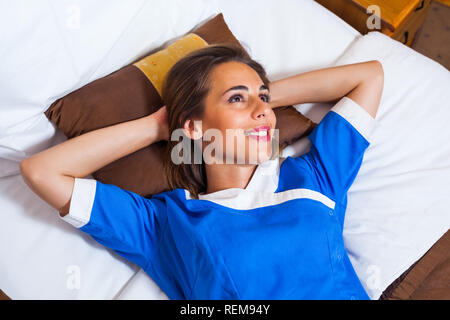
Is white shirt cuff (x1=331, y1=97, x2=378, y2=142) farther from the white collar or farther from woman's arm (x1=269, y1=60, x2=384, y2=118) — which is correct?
the white collar

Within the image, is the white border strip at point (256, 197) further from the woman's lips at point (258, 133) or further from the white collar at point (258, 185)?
the woman's lips at point (258, 133)

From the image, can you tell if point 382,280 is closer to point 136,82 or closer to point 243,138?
point 243,138

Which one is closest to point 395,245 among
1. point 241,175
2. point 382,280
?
point 382,280

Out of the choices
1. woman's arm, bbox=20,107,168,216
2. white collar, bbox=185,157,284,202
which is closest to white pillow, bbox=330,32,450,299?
white collar, bbox=185,157,284,202

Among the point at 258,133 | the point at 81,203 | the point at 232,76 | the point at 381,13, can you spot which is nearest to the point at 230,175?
the point at 258,133

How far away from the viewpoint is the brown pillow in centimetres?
112

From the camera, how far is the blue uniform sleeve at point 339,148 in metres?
1.12

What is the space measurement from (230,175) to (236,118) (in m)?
0.18

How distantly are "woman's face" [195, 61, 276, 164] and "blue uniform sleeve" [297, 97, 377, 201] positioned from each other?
0.19 meters

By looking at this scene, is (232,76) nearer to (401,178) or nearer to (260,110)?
(260,110)

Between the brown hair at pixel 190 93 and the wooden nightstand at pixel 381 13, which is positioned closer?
the brown hair at pixel 190 93

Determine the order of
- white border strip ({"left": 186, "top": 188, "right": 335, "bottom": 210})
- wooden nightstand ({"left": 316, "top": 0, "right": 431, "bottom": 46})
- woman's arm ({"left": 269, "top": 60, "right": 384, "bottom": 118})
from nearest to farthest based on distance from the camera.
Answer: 1. white border strip ({"left": 186, "top": 188, "right": 335, "bottom": 210})
2. woman's arm ({"left": 269, "top": 60, "right": 384, "bottom": 118})
3. wooden nightstand ({"left": 316, "top": 0, "right": 431, "bottom": 46})

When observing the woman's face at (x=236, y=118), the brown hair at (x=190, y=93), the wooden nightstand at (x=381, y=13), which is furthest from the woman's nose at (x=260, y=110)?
the wooden nightstand at (x=381, y=13)

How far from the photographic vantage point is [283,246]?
3.19 ft
